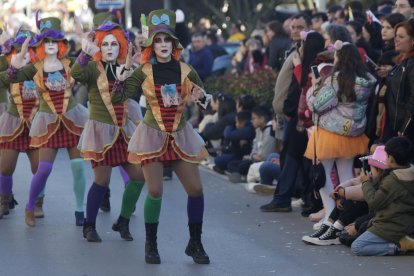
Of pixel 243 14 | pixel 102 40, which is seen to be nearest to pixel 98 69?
pixel 102 40

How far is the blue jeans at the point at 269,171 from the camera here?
14453 mm

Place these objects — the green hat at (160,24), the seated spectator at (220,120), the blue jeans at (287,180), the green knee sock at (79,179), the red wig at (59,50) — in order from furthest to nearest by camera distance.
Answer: the seated spectator at (220,120), the blue jeans at (287,180), the red wig at (59,50), the green knee sock at (79,179), the green hat at (160,24)

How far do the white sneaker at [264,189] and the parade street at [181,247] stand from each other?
12 centimetres

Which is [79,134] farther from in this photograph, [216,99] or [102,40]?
[216,99]

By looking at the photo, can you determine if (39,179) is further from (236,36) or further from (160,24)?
(236,36)

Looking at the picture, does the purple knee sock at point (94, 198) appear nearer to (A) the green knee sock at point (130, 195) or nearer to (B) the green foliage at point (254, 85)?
(A) the green knee sock at point (130, 195)

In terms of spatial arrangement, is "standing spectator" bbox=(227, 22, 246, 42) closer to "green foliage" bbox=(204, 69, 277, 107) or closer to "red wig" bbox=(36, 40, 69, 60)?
"green foliage" bbox=(204, 69, 277, 107)

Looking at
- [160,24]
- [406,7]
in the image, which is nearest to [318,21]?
[406,7]

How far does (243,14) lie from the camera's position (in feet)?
124

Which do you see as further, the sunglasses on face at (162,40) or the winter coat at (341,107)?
the winter coat at (341,107)

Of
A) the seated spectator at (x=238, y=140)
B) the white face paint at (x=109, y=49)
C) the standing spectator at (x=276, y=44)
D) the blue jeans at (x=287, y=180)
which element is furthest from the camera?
the standing spectator at (x=276, y=44)

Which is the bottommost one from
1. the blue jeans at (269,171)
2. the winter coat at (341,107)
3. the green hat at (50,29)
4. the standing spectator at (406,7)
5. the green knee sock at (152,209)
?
the blue jeans at (269,171)

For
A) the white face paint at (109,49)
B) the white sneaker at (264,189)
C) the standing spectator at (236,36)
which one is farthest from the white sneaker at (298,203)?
the standing spectator at (236,36)

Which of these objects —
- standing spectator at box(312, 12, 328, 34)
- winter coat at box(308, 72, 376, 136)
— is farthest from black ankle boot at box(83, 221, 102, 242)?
standing spectator at box(312, 12, 328, 34)
